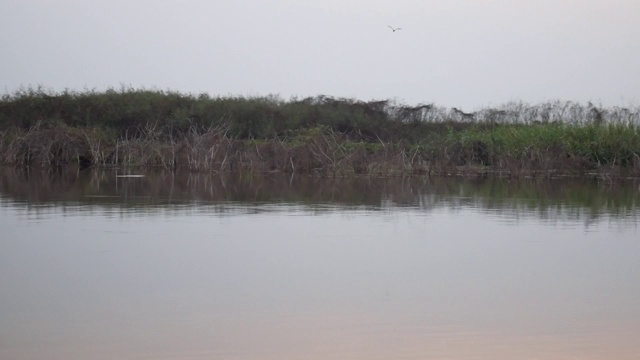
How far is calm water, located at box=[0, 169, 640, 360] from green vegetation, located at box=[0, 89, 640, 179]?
37.0 feet

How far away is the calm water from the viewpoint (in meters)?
6.02

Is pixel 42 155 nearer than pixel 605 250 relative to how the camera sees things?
No

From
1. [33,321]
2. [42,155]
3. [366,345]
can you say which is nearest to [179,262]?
[33,321]

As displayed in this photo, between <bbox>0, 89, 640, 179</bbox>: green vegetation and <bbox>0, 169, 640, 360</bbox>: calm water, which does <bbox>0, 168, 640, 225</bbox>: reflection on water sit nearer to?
<bbox>0, 169, 640, 360</bbox>: calm water

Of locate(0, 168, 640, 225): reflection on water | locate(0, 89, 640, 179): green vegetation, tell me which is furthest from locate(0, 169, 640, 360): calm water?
locate(0, 89, 640, 179): green vegetation

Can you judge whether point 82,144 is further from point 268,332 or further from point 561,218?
point 268,332

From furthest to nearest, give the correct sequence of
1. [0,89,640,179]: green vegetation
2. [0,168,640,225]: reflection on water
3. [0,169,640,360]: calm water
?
[0,89,640,179]: green vegetation
[0,168,640,225]: reflection on water
[0,169,640,360]: calm water

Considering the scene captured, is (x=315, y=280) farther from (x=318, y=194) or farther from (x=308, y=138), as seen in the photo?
(x=308, y=138)

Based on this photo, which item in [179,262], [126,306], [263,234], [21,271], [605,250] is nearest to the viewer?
[126,306]

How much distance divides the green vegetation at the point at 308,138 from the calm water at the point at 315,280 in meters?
11.3

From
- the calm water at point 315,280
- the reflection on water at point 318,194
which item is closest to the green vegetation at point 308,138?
the reflection on water at point 318,194

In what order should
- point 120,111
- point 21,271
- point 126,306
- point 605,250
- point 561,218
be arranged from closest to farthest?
point 126,306 < point 21,271 < point 605,250 < point 561,218 < point 120,111

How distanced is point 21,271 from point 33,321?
1.98 m

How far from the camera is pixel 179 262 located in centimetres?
898
